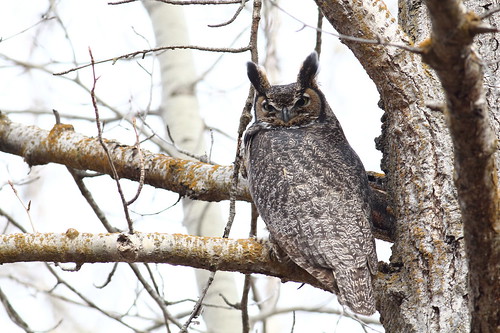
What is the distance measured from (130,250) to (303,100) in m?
2.16

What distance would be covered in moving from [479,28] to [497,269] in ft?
2.77

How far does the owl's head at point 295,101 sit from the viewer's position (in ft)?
15.2

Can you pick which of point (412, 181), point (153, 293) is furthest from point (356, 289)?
point (153, 293)

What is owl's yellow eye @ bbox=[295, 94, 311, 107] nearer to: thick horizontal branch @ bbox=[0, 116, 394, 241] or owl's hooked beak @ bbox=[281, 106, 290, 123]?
owl's hooked beak @ bbox=[281, 106, 290, 123]

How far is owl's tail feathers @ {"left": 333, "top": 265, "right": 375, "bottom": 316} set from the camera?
3047 millimetres

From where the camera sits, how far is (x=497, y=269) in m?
2.07

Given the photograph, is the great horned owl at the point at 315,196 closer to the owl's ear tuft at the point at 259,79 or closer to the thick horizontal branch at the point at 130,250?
the owl's ear tuft at the point at 259,79

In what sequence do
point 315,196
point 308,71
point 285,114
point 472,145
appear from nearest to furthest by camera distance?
1. point 472,145
2. point 315,196
3. point 285,114
4. point 308,71

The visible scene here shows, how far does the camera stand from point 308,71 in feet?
15.5

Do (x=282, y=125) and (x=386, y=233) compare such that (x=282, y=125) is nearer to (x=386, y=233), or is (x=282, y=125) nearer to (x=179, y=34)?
(x=386, y=233)

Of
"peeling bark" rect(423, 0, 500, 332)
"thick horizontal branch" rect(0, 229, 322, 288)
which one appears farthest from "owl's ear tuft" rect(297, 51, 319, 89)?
"peeling bark" rect(423, 0, 500, 332)

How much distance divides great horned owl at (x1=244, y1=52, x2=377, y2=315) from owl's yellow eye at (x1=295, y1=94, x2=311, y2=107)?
0.06 feet

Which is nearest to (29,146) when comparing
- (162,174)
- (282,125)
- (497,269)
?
(162,174)

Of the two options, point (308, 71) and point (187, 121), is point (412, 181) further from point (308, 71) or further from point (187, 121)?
point (187, 121)
